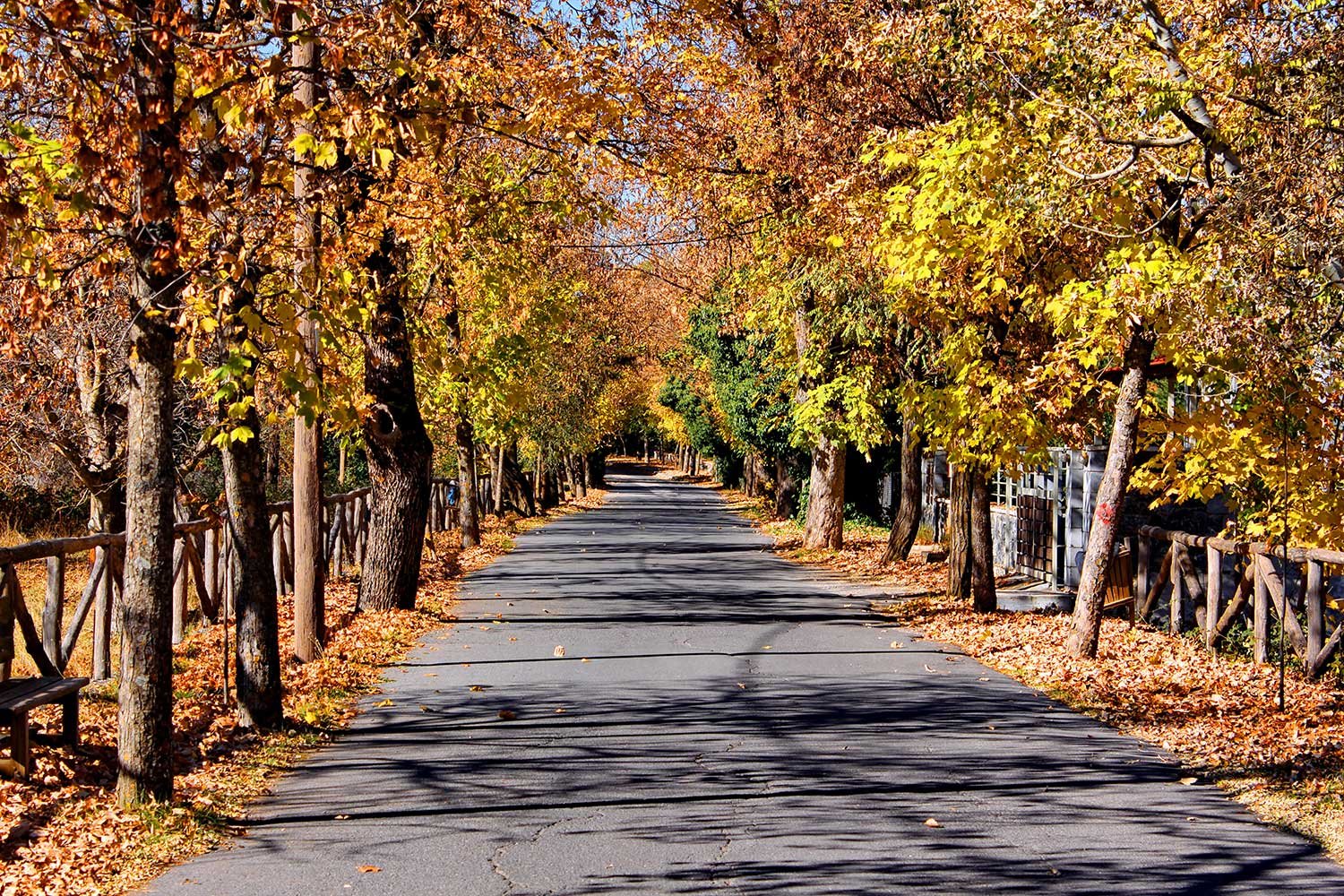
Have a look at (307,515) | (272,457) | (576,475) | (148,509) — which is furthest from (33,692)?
(576,475)

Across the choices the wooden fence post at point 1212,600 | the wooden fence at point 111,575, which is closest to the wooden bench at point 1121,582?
the wooden fence post at point 1212,600

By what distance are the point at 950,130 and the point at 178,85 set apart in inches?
258

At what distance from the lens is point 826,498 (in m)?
29.3

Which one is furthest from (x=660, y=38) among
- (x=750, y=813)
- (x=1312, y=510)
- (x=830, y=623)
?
(x=750, y=813)

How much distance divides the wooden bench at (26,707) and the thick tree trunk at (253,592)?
130cm

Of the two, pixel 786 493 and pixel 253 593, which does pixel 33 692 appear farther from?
pixel 786 493

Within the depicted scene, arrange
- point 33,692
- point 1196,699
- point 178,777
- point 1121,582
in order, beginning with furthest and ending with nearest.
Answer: point 1121,582
point 1196,699
point 178,777
point 33,692

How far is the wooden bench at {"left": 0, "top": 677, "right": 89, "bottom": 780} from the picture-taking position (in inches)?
301

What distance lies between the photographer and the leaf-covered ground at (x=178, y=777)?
6582 millimetres

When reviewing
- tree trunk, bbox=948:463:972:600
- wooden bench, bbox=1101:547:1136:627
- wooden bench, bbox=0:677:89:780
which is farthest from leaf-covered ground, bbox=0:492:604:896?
wooden bench, bbox=1101:547:1136:627

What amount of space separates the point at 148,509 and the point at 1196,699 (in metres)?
8.50

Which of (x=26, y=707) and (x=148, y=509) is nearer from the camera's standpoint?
(x=148, y=509)

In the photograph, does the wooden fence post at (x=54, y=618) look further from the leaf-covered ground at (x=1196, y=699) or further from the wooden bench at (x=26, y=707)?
the leaf-covered ground at (x=1196, y=699)

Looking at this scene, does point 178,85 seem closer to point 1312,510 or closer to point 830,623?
point 1312,510
